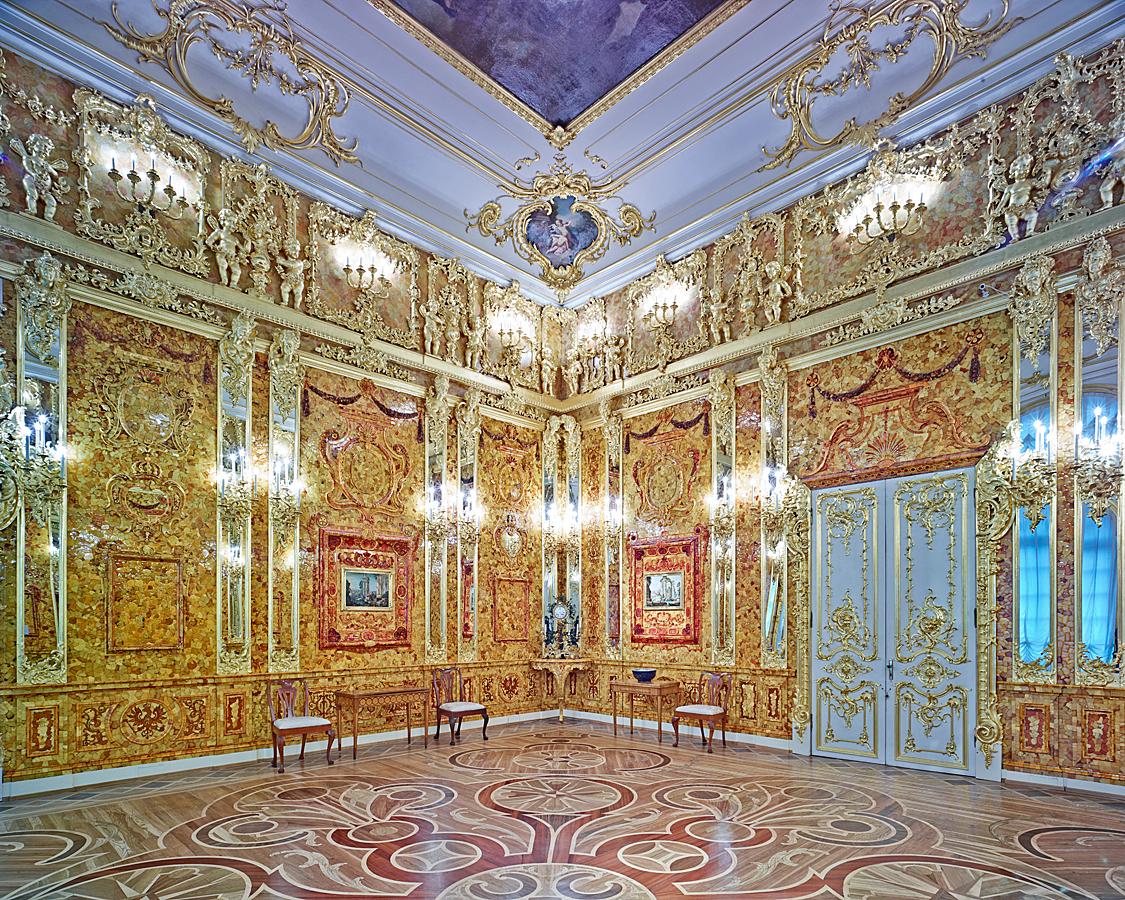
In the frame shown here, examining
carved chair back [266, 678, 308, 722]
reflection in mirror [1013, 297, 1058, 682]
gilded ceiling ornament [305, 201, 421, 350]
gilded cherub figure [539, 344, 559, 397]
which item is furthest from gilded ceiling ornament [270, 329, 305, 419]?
reflection in mirror [1013, 297, 1058, 682]

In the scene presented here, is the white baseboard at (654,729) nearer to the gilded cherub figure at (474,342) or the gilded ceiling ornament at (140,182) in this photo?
the gilded cherub figure at (474,342)

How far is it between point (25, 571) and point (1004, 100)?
37.2 ft

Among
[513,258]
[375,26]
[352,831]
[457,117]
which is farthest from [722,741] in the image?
[375,26]

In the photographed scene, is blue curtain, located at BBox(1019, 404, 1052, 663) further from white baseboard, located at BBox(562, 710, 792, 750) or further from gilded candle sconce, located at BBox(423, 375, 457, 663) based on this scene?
gilded candle sconce, located at BBox(423, 375, 457, 663)

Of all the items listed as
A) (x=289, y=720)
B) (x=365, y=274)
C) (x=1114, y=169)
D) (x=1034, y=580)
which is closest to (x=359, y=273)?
(x=365, y=274)

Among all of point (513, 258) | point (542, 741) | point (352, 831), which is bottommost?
point (542, 741)

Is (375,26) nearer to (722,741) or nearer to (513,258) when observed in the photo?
(513,258)

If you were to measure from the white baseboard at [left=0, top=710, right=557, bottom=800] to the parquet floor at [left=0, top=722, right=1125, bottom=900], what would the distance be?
252 millimetres

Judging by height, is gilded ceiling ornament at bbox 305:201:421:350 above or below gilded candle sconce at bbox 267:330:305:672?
Answer: above

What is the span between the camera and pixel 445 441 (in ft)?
36.3

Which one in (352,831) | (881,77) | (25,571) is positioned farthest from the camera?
(881,77)

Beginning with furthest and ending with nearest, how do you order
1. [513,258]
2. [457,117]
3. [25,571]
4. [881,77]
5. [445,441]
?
[513,258], [445,441], [457,117], [881,77], [25,571]

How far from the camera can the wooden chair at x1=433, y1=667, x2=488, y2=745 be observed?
9.59 meters

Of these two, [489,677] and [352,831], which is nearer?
[352,831]
